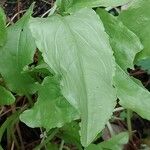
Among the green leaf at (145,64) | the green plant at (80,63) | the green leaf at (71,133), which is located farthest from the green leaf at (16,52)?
the green leaf at (145,64)

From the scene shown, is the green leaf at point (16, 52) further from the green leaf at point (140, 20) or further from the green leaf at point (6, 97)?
the green leaf at point (140, 20)

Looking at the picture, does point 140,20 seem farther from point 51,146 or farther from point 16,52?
point 51,146

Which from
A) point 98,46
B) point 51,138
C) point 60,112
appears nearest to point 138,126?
point 51,138

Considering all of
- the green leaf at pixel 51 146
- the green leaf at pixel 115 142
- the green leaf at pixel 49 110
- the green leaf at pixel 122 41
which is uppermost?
the green leaf at pixel 122 41

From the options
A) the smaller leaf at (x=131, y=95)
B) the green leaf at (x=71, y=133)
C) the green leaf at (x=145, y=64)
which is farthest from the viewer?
the green leaf at (x=145, y=64)

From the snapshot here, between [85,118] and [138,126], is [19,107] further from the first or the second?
[85,118]

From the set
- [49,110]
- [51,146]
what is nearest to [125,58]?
[49,110]

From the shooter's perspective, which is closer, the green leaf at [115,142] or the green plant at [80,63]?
the green plant at [80,63]
